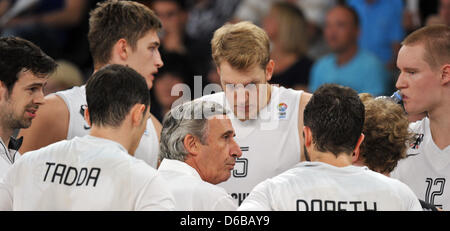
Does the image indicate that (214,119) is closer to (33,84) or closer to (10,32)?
(33,84)

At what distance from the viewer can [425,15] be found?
6953mm

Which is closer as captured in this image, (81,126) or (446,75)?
(446,75)

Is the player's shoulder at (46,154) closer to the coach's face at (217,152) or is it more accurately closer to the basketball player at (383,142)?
the coach's face at (217,152)

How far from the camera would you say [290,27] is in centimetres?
700

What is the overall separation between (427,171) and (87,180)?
2.27m

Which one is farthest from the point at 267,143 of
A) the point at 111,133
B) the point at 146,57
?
the point at 111,133

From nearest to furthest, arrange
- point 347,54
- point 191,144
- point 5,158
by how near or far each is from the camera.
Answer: point 191,144 → point 5,158 → point 347,54

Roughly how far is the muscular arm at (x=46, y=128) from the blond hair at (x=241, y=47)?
112 centimetres

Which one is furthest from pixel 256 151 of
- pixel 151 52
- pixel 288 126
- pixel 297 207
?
pixel 297 207

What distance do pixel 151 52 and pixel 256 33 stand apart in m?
0.88

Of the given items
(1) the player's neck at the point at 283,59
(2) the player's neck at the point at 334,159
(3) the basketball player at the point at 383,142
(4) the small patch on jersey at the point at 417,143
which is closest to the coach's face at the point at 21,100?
(2) the player's neck at the point at 334,159

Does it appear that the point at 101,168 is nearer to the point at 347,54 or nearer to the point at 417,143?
the point at 417,143

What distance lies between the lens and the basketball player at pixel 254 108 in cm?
433

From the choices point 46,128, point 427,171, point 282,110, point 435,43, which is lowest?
point 427,171
